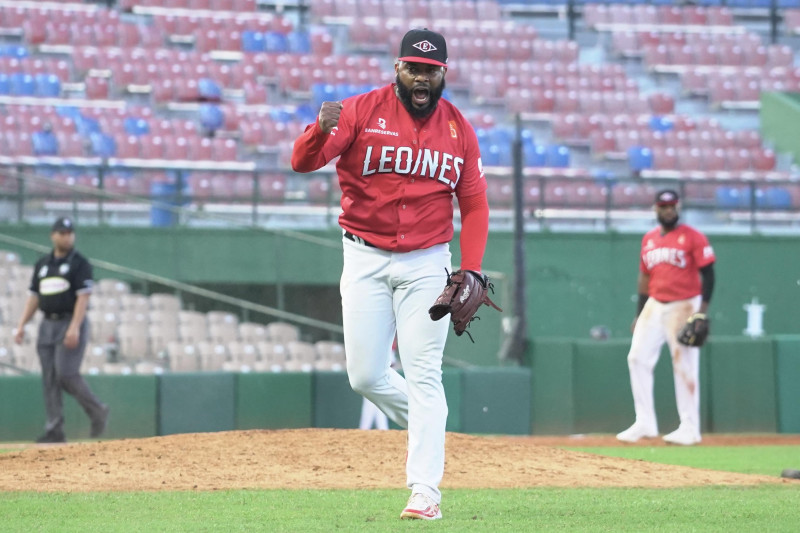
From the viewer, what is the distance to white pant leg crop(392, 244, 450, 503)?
525 cm

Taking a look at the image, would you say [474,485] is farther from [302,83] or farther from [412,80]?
[302,83]

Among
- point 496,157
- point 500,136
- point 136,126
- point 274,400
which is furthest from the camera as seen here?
point 500,136

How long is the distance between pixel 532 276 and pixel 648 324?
18.0 ft

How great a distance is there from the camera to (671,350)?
36.3 ft

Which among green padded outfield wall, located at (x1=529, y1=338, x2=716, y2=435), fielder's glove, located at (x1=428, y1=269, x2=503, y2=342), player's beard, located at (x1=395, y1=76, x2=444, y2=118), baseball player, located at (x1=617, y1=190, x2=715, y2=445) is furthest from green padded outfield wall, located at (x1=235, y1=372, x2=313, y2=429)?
player's beard, located at (x1=395, y1=76, x2=444, y2=118)

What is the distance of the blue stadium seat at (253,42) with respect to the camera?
22.7 m

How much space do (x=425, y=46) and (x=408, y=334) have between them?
1247mm

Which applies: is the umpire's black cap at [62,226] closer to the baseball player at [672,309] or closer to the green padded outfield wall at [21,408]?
the green padded outfield wall at [21,408]

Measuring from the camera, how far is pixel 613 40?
80.0 feet

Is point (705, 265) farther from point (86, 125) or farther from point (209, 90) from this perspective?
point (209, 90)

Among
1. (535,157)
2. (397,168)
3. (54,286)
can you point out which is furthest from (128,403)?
(535,157)

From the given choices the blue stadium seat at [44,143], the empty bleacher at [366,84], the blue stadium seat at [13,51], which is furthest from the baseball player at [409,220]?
the blue stadium seat at [13,51]

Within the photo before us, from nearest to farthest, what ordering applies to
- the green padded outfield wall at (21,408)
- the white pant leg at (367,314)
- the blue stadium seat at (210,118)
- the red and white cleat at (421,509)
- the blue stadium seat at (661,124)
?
the red and white cleat at (421,509)
the white pant leg at (367,314)
the green padded outfield wall at (21,408)
the blue stadium seat at (210,118)
the blue stadium seat at (661,124)

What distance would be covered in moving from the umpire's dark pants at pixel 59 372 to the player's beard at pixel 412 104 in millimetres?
6026
